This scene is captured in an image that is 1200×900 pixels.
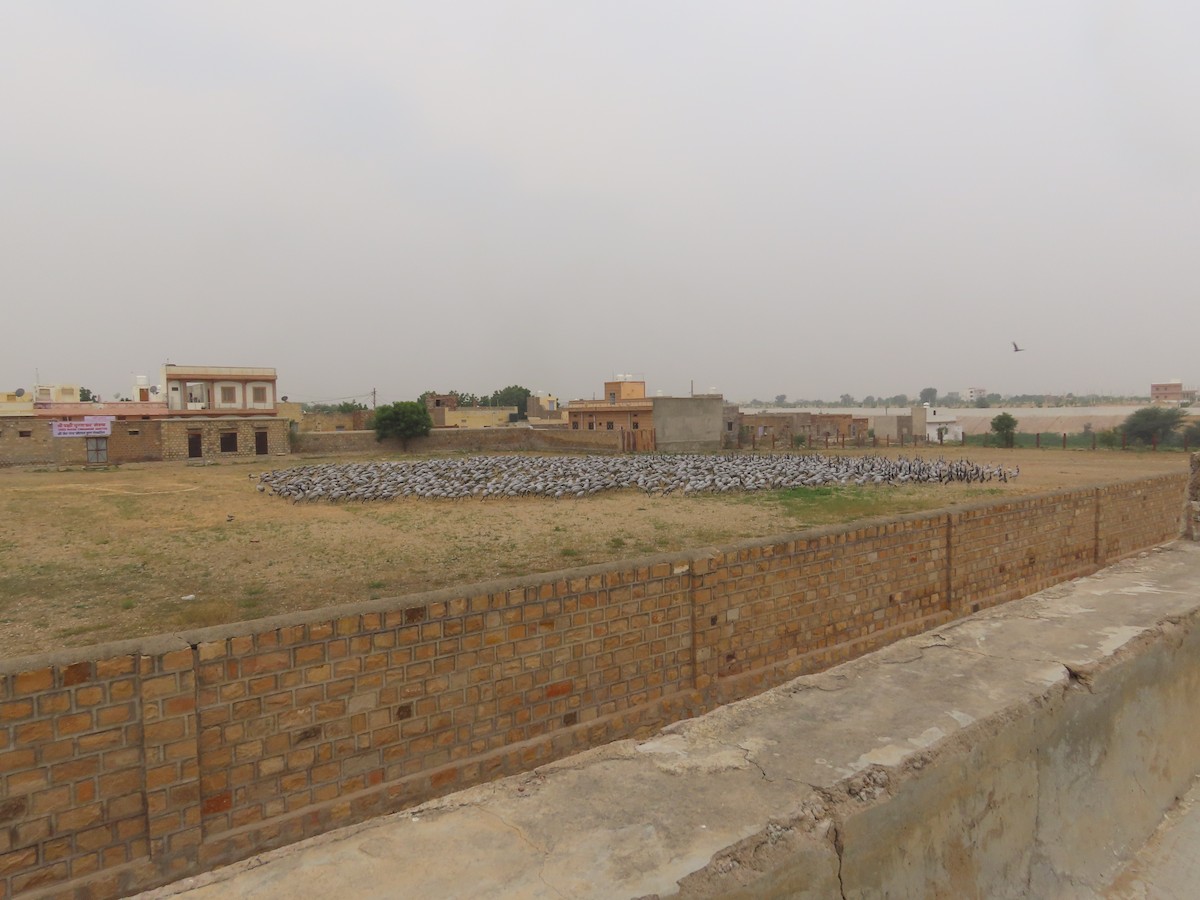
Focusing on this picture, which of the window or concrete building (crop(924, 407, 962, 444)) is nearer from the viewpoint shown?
the window

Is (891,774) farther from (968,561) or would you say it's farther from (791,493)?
(791,493)

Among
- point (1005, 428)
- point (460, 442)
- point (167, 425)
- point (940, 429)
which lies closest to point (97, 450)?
point (167, 425)

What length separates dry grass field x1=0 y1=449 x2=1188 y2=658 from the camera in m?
7.11

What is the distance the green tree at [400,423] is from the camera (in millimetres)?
35844

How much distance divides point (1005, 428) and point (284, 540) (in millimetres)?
39021

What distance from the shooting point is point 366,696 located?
3074 millimetres

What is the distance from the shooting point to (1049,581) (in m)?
7.37

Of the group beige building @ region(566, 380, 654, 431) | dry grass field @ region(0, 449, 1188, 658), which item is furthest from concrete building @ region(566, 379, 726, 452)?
dry grass field @ region(0, 449, 1188, 658)

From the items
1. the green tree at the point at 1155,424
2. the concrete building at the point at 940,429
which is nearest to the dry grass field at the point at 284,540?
the green tree at the point at 1155,424

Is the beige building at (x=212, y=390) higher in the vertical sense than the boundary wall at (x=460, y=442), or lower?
higher

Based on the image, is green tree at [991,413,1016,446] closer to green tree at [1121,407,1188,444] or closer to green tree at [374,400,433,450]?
green tree at [1121,407,1188,444]

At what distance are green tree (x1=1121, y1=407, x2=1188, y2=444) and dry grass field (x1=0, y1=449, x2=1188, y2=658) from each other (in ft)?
84.5

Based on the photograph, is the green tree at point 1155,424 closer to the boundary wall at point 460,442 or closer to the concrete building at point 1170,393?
the boundary wall at point 460,442

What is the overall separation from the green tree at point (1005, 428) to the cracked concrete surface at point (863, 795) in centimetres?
3648
